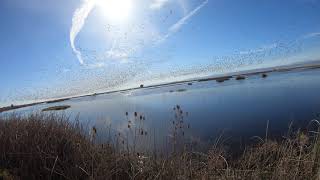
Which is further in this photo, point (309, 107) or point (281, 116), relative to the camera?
point (309, 107)

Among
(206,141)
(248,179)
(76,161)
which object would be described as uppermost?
(76,161)

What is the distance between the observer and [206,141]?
1303 cm

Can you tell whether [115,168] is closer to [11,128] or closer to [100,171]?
[100,171]

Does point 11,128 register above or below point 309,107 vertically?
above

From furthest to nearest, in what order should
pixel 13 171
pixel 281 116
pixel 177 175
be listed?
pixel 281 116 < pixel 13 171 < pixel 177 175

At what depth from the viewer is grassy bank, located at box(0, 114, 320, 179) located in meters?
5.26

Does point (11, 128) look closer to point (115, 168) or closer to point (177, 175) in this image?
point (115, 168)

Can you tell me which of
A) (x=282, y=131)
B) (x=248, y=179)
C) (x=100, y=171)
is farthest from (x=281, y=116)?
(x=100, y=171)

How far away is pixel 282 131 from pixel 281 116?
4.11 m

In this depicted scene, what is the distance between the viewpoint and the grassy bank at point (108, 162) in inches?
207

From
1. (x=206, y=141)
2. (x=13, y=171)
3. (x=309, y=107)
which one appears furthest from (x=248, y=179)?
(x=309, y=107)

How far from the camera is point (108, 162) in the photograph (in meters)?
6.38

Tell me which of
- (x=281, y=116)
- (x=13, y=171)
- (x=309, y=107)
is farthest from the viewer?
(x=309, y=107)

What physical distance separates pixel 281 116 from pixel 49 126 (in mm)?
13272
